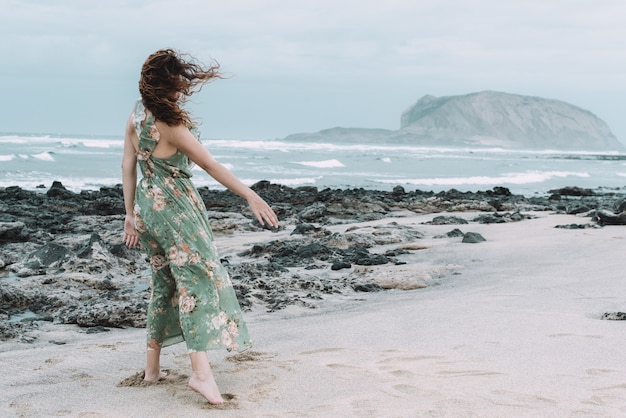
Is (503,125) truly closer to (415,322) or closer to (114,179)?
(114,179)

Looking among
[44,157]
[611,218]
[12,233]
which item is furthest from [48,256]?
[44,157]

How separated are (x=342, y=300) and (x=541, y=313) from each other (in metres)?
1.92

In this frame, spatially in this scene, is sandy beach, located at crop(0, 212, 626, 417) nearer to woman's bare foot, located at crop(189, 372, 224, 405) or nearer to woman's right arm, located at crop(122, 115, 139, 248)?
woman's bare foot, located at crop(189, 372, 224, 405)

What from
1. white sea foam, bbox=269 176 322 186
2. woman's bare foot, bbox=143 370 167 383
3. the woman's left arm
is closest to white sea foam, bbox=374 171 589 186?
white sea foam, bbox=269 176 322 186

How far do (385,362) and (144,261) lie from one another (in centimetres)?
529

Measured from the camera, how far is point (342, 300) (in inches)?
269

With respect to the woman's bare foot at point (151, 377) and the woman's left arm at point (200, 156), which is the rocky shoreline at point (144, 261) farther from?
the woman's left arm at point (200, 156)

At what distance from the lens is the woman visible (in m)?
3.68

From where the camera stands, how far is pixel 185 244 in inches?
148

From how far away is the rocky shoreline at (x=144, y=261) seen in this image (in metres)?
6.52

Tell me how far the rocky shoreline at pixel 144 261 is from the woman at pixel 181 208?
7.47 ft

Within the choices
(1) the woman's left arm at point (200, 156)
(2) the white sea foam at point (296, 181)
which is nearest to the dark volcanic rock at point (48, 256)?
(1) the woman's left arm at point (200, 156)

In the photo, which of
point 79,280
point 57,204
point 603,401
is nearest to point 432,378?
point 603,401

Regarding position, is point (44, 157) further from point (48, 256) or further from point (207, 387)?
point (207, 387)
